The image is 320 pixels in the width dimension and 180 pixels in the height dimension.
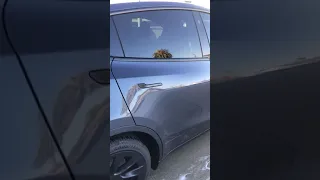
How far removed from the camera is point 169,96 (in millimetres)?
1490

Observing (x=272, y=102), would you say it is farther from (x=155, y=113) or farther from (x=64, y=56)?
(x=64, y=56)

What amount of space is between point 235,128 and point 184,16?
68 centimetres

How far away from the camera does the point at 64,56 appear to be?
113 centimetres

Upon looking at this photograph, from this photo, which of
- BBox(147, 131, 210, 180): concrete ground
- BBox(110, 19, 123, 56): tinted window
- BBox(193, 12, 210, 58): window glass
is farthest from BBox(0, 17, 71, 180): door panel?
BBox(193, 12, 210, 58): window glass

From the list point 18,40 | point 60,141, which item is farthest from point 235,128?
point 18,40

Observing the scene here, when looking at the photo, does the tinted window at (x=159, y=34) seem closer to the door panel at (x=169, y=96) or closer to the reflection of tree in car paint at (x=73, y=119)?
Answer: the door panel at (x=169, y=96)

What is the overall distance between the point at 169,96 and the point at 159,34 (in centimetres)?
28

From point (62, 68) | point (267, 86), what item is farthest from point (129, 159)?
point (267, 86)

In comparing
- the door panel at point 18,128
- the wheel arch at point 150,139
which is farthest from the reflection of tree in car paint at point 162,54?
the door panel at point 18,128

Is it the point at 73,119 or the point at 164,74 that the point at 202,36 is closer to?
the point at 164,74

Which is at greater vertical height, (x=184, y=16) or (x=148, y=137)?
(x=184, y=16)

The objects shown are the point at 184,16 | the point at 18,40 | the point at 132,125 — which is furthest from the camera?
the point at 184,16

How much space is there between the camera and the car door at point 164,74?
139cm

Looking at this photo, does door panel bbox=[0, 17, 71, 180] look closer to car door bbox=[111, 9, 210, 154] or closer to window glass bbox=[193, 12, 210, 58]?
car door bbox=[111, 9, 210, 154]
